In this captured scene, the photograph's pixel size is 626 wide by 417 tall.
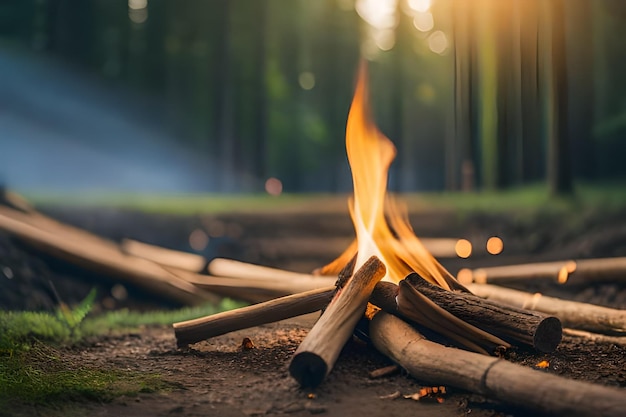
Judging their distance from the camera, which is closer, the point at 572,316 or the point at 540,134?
the point at 572,316

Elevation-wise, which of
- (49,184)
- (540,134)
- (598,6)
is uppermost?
(598,6)

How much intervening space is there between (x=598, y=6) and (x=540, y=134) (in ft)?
13.7

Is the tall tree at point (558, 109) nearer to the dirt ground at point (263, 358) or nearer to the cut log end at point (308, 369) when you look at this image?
the dirt ground at point (263, 358)

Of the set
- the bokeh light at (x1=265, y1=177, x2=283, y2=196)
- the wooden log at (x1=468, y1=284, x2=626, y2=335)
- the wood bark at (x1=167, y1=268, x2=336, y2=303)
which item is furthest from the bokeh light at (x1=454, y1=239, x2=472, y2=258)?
the bokeh light at (x1=265, y1=177, x2=283, y2=196)

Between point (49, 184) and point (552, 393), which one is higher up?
point (552, 393)

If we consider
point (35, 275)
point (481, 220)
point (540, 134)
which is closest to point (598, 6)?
point (540, 134)

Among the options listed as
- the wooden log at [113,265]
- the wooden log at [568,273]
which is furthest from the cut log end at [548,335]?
the wooden log at [113,265]

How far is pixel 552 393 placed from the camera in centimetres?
388

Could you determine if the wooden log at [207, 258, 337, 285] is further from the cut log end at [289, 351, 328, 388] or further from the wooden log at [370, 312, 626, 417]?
the cut log end at [289, 351, 328, 388]

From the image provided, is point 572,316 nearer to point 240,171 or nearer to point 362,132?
point 362,132

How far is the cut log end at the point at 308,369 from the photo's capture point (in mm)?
4496

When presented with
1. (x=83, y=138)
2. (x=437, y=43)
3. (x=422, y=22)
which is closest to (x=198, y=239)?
(x=83, y=138)

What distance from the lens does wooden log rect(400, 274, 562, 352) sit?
511 centimetres

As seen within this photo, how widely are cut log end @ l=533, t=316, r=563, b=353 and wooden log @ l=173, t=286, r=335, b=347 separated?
1.73 meters
